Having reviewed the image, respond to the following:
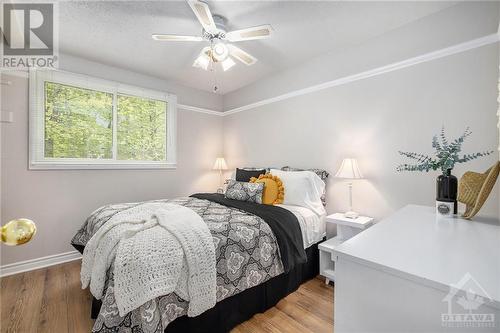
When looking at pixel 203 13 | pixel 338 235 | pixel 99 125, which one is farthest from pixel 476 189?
pixel 99 125

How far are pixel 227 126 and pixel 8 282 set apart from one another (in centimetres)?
353

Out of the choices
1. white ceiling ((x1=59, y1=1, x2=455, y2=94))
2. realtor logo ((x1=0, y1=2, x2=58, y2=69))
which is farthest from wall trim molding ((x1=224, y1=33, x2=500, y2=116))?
realtor logo ((x1=0, y1=2, x2=58, y2=69))

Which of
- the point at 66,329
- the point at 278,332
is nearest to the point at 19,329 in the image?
the point at 66,329

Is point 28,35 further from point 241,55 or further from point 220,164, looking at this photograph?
point 220,164

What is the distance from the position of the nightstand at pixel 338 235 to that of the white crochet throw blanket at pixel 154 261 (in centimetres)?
139

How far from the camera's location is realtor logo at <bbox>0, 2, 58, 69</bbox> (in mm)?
2051

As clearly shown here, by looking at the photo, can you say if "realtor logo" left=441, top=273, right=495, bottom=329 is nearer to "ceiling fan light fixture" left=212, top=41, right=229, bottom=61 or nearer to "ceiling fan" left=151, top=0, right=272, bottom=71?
"ceiling fan" left=151, top=0, right=272, bottom=71

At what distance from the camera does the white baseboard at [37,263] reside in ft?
8.29

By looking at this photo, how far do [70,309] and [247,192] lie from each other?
75.2 inches

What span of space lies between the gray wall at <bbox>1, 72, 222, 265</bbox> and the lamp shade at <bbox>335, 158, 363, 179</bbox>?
265 centimetres

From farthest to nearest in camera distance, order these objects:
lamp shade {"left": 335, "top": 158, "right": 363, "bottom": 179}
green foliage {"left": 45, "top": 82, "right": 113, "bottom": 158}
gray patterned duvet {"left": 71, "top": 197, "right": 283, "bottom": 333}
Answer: green foliage {"left": 45, "top": 82, "right": 113, "bottom": 158}
lamp shade {"left": 335, "top": 158, "right": 363, "bottom": 179}
gray patterned duvet {"left": 71, "top": 197, "right": 283, "bottom": 333}

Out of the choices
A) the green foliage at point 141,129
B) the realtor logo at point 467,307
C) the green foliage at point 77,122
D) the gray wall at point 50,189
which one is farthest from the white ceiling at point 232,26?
the realtor logo at point 467,307

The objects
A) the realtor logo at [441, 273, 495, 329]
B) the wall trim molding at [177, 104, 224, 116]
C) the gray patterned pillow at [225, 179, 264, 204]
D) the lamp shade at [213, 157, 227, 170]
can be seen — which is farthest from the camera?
the lamp shade at [213, 157, 227, 170]

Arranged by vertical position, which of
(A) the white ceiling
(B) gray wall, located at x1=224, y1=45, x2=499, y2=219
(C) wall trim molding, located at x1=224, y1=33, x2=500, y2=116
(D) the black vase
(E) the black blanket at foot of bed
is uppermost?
(A) the white ceiling
